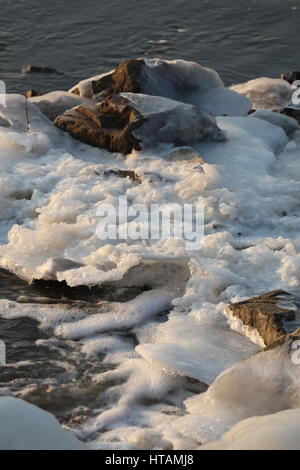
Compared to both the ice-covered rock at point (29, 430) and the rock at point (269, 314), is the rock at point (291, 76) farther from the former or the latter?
the ice-covered rock at point (29, 430)

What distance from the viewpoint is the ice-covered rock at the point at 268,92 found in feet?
25.8

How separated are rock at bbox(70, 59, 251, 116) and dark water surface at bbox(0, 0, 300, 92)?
41.4 inches

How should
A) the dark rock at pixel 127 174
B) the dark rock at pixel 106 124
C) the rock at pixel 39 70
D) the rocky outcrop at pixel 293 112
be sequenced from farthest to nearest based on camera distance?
the rock at pixel 39 70 < the rocky outcrop at pixel 293 112 < the dark rock at pixel 106 124 < the dark rock at pixel 127 174

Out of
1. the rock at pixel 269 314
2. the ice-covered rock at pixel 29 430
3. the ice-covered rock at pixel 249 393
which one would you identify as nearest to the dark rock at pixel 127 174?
the rock at pixel 269 314

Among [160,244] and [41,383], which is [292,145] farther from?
[41,383]

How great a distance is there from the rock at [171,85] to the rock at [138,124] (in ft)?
1.21

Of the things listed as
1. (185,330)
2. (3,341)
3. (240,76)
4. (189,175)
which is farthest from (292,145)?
(3,341)

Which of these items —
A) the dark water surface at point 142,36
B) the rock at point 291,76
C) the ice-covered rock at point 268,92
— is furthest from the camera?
the dark water surface at point 142,36

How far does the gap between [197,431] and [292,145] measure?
12.6 feet

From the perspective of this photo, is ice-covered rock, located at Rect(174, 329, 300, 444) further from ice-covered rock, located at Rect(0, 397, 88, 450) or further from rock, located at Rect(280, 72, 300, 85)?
rock, located at Rect(280, 72, 300, 85)

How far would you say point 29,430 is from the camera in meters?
3.23

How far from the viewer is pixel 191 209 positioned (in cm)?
580

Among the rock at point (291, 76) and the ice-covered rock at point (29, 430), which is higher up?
the ice-covered rock at point (29, 430)
